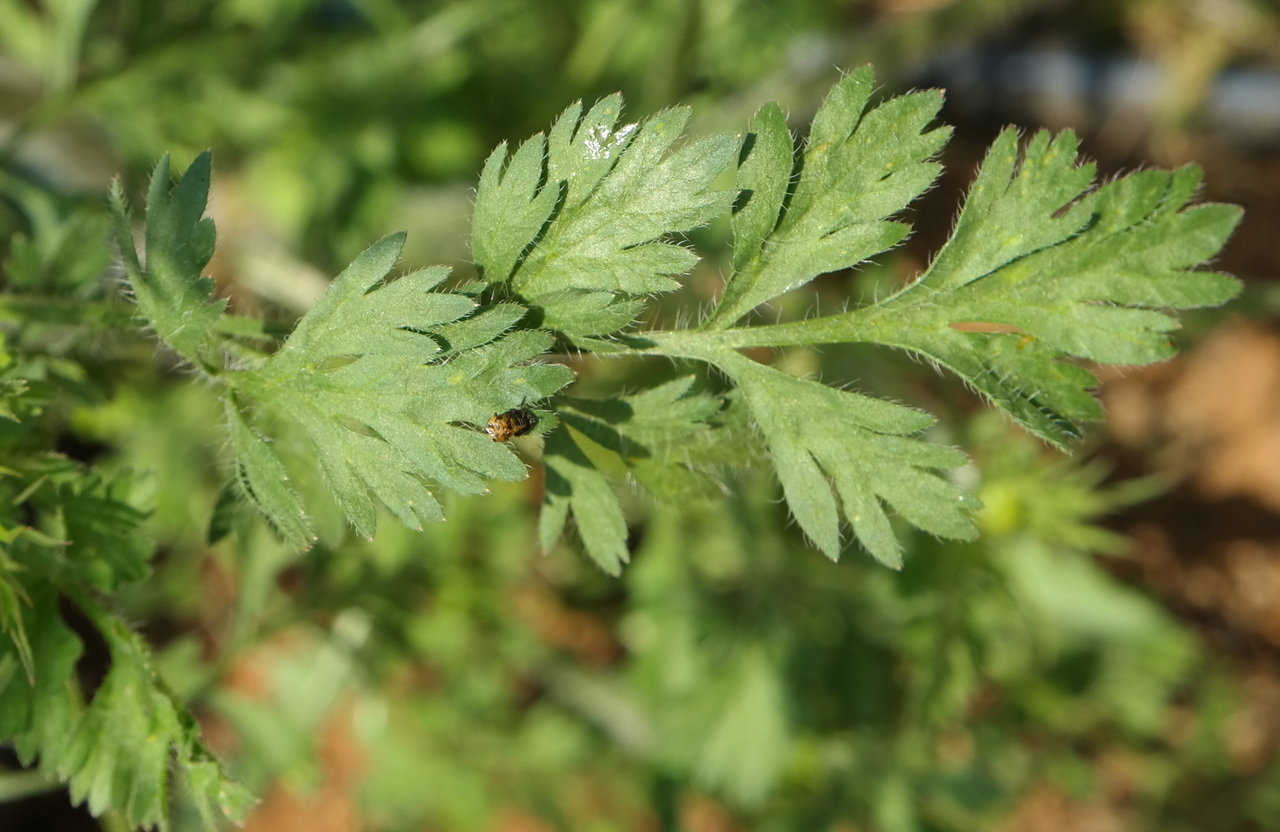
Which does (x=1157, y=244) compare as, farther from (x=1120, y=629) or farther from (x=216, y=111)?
(x=216, y=111)

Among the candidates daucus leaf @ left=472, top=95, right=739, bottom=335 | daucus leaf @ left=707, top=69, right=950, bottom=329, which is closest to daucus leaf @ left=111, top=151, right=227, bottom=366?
daucus leaf @ left=472, top=95, right=739, bottom=335

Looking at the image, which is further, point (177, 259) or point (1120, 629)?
point (1120, 629)

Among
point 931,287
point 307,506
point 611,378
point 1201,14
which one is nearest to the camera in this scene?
point 931,287

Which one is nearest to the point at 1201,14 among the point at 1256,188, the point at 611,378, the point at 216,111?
the point at 1256,188

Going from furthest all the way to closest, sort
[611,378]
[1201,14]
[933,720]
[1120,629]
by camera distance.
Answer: [1201,14]
[1120,629]
[611,378]
[933,720]

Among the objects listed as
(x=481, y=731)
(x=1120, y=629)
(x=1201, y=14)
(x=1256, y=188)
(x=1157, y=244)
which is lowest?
(x=1120, y=629)

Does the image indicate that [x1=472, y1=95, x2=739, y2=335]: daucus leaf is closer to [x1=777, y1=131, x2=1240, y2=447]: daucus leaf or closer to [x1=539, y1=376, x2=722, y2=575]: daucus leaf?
[x1=539, y1=376, x2=722, y2=575]: daucus leaf
